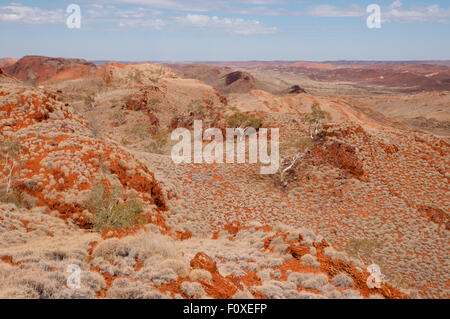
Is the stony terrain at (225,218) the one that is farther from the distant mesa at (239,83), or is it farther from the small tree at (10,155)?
the distant mesa at (239,83)

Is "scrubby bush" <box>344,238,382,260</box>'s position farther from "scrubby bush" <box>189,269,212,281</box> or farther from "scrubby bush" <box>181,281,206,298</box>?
"scrubby bush" <box>181,281,206,298</box>

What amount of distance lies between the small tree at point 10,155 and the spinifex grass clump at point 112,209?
12.9 ft

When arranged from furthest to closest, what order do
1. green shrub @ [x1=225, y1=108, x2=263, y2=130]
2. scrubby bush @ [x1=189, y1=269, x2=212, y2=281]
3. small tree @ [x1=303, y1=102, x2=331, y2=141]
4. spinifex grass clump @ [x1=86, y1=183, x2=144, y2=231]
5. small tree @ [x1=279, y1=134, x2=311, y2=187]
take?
green shrub @ [x1=225, y1=108, x2=263, y2=130]
small tree @ [x1=303, y1=102, x2=331, y2=141]
small tree @ [x1=279, y1=134, x2=311, y2=187]
spinifex grass clump @ [x1=86, y1=183, x2=144, y2=231]
scrubby bush @ [x1=189, y1=269, x2=212, y2=281]

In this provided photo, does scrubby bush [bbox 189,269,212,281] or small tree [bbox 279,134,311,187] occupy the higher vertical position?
small tree [bbox 279,134,311,187]

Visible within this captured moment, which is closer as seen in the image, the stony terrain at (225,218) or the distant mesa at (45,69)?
the stony terrain at (225,218)

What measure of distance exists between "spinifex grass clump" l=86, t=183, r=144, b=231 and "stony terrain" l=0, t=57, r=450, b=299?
35 centimetres

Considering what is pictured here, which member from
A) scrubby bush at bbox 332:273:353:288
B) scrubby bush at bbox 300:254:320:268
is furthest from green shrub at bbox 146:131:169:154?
scrubby bush at bbox 332:273:353:288

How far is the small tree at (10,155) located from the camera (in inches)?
562

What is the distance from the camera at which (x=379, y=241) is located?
53.6ft

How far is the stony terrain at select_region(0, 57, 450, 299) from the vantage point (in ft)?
24.4

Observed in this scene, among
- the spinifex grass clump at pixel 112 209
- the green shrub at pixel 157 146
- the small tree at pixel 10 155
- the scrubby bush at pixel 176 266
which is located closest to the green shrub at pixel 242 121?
the green shrub at pixel 157 146

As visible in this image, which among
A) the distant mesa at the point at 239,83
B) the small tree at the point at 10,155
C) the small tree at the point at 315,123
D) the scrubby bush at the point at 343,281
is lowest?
the scrubby bush at the point at 343,281
